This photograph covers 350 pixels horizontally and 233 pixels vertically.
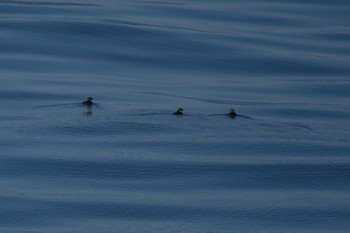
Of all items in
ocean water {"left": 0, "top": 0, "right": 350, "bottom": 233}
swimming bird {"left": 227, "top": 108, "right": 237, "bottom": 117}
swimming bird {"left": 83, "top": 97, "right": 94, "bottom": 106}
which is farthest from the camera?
swimming bird {"left": 83, "top": 97, "right": 94, "bottom": 106}

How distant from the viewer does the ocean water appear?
633 inches

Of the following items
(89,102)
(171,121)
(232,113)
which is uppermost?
(89,102)

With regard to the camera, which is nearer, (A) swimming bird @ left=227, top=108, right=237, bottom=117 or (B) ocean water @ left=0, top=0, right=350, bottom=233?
(B) ocean water @ left=0, top=0, right=350, bottom=233

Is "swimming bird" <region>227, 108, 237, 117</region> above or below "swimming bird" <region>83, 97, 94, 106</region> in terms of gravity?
below

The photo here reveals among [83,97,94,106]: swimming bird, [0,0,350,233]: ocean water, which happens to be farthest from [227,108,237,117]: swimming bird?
[83,97,94,106]: swimming bird

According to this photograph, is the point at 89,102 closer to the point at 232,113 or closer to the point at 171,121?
the point at 171,121

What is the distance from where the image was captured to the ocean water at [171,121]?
52.7ft

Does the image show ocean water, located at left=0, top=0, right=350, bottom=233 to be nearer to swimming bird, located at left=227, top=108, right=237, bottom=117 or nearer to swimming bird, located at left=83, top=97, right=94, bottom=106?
swimming bird, located at left=227, top=108, right=237, bottom=117

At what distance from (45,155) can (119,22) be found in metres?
14.1

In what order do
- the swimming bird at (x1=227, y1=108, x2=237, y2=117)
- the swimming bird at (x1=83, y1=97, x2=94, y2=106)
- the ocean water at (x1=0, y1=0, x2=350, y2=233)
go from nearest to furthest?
the ocean water at (x1=0, y1=0, x2=350, y2=233) → the swimming bird at (x1=227, y1=108, x2=237, y2=117) → the swimming bird at (x1=83, y1=97, x2=94, y2=106)

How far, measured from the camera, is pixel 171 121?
838 inches

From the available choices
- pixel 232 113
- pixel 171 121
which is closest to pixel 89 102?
pixel 171 121

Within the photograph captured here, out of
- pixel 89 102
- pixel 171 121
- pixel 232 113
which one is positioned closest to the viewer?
pixel 171 121

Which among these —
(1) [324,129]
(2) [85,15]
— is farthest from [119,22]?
(1) [324,129]
